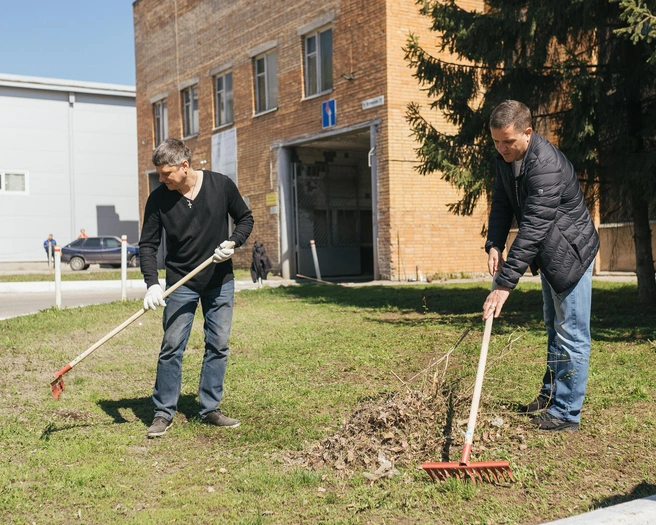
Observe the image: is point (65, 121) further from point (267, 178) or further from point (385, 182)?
point (385, 182)

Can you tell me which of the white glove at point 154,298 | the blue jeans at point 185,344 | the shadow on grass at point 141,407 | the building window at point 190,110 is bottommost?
the shadow on grass at point 141,407

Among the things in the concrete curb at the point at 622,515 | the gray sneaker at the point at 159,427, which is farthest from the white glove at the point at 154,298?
the concrete curb at the point at 622,515

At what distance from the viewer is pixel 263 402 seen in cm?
Answer: 596

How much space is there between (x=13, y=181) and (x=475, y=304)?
3469 centimetres

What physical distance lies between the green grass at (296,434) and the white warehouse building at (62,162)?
33421 mm

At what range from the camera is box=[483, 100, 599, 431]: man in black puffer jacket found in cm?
454

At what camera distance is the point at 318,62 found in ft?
65.4

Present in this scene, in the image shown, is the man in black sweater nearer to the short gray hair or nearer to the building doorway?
the short gray hair

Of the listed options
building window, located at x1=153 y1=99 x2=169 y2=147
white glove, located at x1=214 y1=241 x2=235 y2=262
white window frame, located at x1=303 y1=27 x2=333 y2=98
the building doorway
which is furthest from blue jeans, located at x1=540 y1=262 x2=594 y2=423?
building window, located at x1=153 y1=99 x2=169 y2=147

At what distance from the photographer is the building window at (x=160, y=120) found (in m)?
28.8

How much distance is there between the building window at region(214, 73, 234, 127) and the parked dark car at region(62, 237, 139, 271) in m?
10.0

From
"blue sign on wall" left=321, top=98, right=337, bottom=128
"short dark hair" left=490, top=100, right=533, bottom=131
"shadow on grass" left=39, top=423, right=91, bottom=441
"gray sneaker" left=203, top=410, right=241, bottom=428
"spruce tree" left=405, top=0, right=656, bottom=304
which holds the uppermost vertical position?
"blue sign on wall" left=321, top=98, right=337, bottom=128

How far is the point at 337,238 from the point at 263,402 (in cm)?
1766

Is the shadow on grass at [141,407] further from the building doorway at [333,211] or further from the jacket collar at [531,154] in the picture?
Answer: the building doorway at [333,211]
